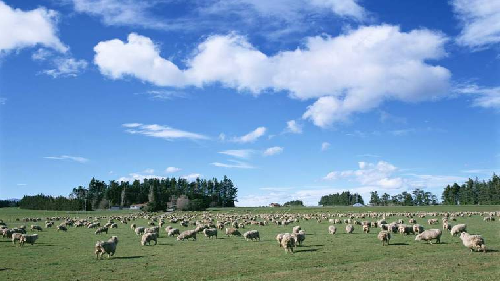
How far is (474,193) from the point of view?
7131 inches

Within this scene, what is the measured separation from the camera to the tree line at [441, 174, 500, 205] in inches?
6710

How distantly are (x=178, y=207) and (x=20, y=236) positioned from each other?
385ft

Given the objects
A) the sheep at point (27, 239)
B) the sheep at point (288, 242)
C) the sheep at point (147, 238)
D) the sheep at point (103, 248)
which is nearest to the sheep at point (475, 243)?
the sheep at point (288, 242)

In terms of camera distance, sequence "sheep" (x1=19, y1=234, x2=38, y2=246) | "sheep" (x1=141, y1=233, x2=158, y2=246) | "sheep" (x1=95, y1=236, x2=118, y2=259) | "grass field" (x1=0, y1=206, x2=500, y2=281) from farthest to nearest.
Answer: "sheep" (x1=19, y1=234, x2=38, y2=246) → "sheep" (x1=141, y1=233, x2=158, y2=246) → "sheep" (x1=95, y1=236, x2=118, y2=259) → "grass field" (x1=0, y1=206, x2=500, y2=281)

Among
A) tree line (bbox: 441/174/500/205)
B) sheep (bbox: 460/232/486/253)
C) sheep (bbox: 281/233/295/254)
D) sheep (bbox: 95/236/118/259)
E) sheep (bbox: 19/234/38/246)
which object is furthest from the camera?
tree line (bbox: 441/174/500/205)

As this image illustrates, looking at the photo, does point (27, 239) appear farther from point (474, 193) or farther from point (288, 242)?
point (474, 193)

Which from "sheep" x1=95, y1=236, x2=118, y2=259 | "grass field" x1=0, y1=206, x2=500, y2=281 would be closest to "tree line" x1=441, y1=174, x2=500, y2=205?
"grass field" x1=0, y1=206, x2=500, y2=281

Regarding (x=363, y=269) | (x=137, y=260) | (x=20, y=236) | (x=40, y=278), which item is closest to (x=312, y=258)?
(x=363, y=269)

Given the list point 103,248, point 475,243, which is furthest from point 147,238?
point 475,243

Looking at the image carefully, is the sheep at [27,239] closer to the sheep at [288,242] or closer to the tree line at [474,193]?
the sheep at [288,242]

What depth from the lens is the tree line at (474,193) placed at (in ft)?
559

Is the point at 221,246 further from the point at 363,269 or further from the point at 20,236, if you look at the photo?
the point at 20,236

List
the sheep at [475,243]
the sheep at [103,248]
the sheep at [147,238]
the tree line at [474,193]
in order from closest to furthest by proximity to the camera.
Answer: the sheep at [475,243] < the sheep at [103,248] < the sheep at [147,238] < the tree line at [474,193]

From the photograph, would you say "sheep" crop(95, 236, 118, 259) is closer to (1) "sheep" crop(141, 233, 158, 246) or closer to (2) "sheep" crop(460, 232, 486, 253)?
(1) "sheep" crop(141, 233, 158, 246)
